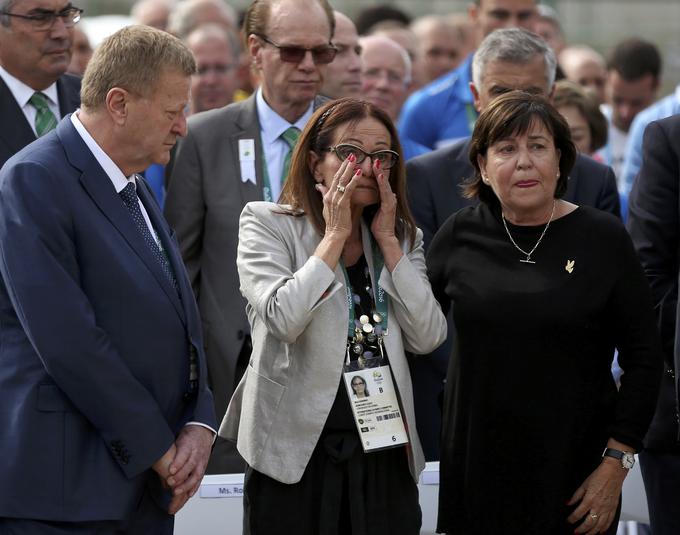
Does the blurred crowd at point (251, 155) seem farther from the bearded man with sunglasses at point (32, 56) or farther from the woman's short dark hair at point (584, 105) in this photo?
the woman's short dark hair at point (584, 105)

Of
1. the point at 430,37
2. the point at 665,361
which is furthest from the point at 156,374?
the point at 430,37

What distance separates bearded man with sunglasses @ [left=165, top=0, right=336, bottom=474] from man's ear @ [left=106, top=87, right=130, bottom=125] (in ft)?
4.67

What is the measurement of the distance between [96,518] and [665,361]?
2012 millimetres

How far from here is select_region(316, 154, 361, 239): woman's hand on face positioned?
3828mm

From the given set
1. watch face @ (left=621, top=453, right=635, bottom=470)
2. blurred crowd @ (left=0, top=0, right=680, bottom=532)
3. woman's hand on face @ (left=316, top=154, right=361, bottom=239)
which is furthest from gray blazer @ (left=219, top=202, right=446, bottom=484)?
blurred crowd @ (left=0, top=0, right=680, bottom=532)

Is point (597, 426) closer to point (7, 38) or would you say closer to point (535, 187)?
point (535, 187)

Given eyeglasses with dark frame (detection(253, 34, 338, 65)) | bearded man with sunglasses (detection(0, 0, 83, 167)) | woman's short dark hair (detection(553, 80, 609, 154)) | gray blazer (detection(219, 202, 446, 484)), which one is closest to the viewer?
gray blazer (detection(219, 202, 446, 484))

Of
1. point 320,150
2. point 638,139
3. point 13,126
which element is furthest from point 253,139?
point 638,139

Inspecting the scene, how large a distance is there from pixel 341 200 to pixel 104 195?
0.72m

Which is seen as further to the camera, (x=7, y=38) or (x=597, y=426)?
(x=7, y=38)

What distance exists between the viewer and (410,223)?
4.09 metres

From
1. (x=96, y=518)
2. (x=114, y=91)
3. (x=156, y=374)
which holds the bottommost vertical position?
(x=96, y=518)

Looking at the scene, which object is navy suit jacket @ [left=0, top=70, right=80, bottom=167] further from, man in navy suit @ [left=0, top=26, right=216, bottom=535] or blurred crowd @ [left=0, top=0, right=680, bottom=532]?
man in navy suit @ [left=0, top=26, right=216, bottom=535]

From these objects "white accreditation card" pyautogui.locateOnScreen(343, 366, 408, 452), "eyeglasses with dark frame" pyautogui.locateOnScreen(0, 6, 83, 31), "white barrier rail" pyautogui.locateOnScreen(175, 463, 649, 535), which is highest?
"eyeglasses with dark frame" pyautogui.locateOnScreen(0, 6, 83, 31)
